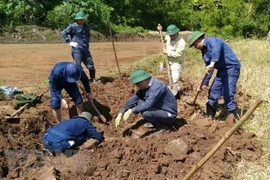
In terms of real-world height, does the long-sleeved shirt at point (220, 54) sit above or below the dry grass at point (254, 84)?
above

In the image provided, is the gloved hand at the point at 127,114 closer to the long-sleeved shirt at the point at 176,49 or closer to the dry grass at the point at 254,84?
the dry grass at the point at 254,84

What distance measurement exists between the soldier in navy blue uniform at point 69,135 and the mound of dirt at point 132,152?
15 cm

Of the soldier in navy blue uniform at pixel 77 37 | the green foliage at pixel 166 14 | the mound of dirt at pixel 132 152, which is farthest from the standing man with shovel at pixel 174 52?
the green foliage at pixel 166 14

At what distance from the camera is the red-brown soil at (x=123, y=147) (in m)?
4.80

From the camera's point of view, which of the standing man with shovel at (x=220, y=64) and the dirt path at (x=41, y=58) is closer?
the standing man with shovel at (x=220, y=64)

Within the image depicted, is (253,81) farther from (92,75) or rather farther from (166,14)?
(166,14)

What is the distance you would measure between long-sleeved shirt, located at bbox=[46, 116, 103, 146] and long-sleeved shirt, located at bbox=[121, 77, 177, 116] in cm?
65

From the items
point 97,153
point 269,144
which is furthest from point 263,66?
point 97,153

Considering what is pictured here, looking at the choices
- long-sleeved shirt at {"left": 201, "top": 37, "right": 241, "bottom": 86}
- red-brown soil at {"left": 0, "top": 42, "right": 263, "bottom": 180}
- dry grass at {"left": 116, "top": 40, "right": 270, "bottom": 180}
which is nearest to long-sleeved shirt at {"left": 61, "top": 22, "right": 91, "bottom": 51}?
red-brown soil at {"left": 0, "top": 42, "right": 263, "bottom": 180}

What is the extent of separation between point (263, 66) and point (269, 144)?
14.0ft

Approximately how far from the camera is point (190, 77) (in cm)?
888

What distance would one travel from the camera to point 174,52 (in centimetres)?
698

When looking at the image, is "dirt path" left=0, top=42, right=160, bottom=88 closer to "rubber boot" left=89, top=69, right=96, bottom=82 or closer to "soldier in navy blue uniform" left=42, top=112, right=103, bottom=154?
"rubber boot" left=89, top=69, right=96, bottom=82

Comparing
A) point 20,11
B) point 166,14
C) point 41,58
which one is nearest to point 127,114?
point 41,58
